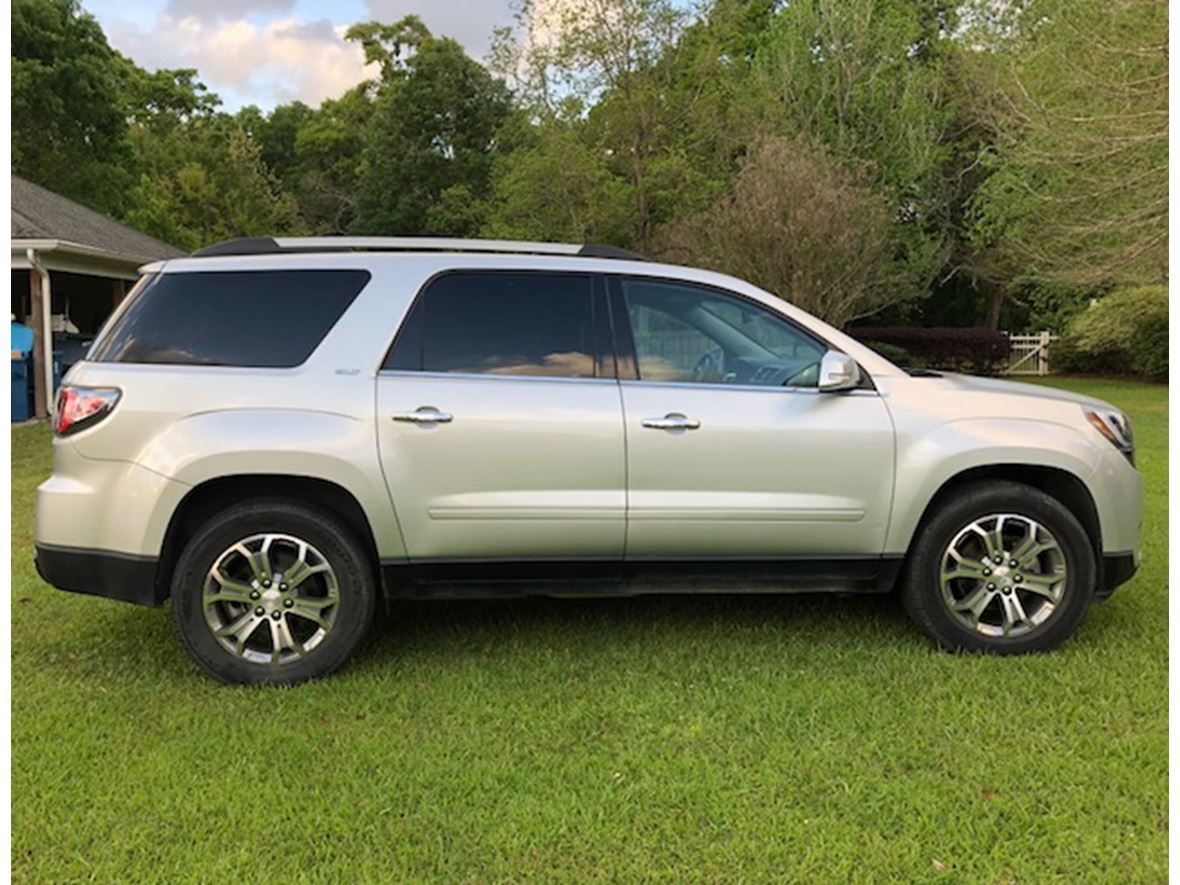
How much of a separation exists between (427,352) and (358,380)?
1.04ft

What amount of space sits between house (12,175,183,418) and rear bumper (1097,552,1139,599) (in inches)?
551

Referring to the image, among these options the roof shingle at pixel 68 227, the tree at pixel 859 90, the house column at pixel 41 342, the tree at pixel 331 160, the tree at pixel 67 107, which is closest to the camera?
the house column at pixel 41 342

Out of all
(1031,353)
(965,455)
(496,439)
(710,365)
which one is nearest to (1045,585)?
(965,455)

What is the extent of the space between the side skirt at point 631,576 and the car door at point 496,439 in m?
0.06

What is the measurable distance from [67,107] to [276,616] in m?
27.7

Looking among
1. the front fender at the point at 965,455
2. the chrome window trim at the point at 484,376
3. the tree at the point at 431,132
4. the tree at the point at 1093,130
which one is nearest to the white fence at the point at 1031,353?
the tree at the point at 1093,130

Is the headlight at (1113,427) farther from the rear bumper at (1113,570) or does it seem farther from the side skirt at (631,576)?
the side skirt at (631,576)

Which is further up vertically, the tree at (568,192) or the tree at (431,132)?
the tree at (431,132)

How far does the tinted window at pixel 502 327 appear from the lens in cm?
418

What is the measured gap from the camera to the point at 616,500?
13.6ft

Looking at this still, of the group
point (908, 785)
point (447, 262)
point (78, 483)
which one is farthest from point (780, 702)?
point (78, 483)

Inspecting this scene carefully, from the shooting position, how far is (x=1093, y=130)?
15062 millimetres

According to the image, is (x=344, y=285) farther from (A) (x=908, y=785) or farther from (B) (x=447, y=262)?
(A) (x=908, y=785)

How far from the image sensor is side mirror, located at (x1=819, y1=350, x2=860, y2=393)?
13.6ft
